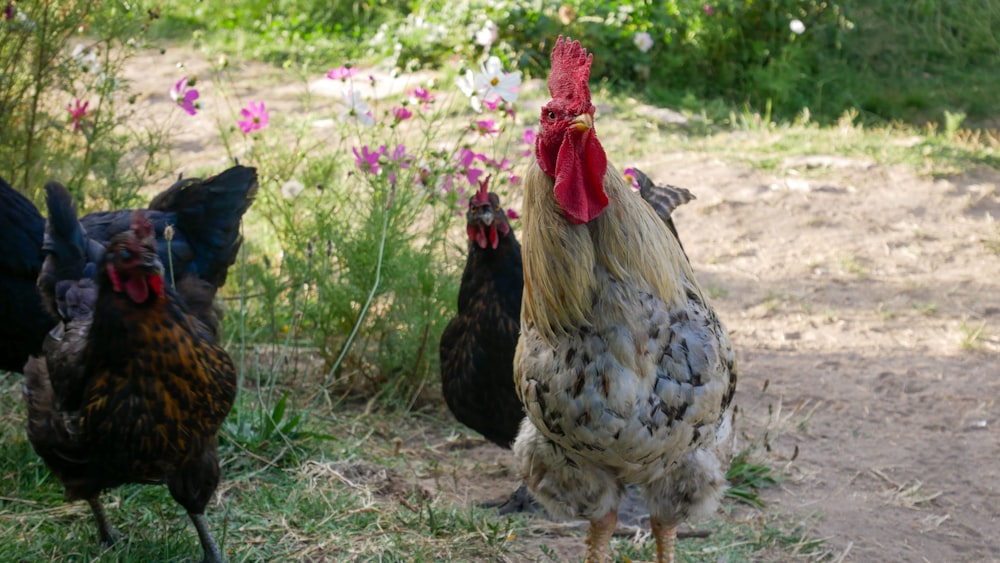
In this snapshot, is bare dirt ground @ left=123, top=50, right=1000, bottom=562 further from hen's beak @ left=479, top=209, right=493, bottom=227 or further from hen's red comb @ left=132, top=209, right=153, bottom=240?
hen's red comb @ left=132, top=209, right=153, bottom=240

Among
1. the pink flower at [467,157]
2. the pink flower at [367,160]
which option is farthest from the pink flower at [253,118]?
the pink flower at [467,157]

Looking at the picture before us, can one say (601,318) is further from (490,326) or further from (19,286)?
(19,286)

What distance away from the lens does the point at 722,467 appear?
3320mm

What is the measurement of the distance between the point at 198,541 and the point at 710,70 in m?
8.59

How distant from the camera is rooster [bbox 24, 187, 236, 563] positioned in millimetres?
3162

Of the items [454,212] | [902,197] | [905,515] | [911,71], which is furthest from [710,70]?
[905,515]

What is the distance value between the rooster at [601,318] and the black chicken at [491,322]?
3.28 feet

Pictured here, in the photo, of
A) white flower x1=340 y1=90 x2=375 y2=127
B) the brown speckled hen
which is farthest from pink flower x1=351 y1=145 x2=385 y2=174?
the brown speckled hen

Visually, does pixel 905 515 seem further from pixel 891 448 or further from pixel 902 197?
pixel 902 197

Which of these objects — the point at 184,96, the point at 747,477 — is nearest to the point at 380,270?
the point at 184,96

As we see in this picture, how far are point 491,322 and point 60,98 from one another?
3221mm

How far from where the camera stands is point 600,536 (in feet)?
11.2

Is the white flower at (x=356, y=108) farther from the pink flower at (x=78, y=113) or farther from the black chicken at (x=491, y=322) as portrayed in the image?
the pink flower at (x=78, y=113)

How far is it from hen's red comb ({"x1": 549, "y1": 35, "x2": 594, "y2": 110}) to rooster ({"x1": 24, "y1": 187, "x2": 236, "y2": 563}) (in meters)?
1.44
